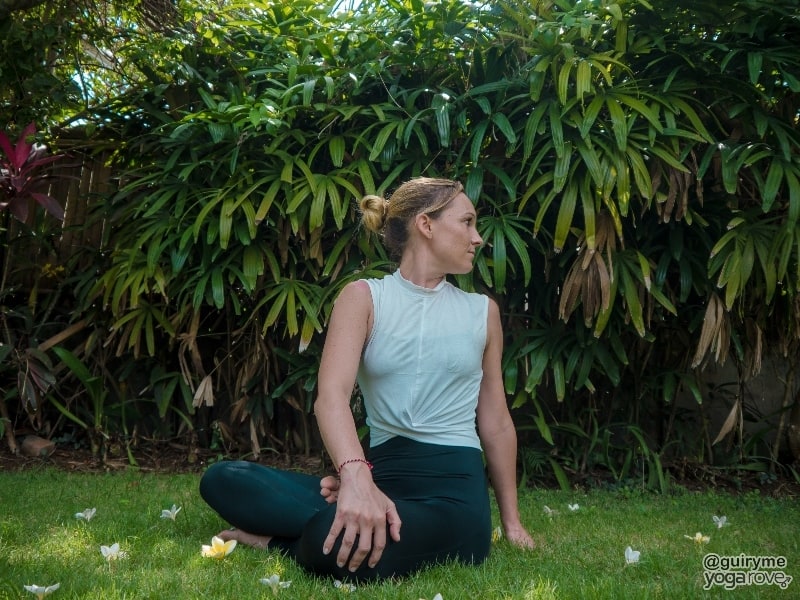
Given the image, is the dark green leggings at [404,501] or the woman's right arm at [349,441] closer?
the woman's right arm at [349,441]

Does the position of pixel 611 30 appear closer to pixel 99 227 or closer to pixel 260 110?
pixel 260 110

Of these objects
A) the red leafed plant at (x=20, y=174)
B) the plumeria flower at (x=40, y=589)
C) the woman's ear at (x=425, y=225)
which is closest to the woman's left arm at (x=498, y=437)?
the woman's ear at (x=425, y=225)

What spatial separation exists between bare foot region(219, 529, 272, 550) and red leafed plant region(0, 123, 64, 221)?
225 centimetres

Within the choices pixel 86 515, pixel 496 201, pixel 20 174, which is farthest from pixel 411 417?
pixel 20 174

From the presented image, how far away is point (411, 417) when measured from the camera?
2.34 m

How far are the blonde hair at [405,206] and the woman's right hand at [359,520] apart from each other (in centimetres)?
80

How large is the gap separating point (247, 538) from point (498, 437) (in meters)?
0.80

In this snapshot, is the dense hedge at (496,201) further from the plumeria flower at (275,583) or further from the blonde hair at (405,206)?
the plumeria flower at (275,583)

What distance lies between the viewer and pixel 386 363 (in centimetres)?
233

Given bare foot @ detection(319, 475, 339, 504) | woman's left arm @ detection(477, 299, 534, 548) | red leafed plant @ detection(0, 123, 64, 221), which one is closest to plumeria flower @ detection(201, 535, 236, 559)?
bare foot @ detection(319, 475, 339, 504)

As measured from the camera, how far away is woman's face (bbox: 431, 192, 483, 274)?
2.41m

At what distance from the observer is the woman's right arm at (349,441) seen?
1.96 m

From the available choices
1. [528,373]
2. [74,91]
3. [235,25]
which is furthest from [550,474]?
[74,91]

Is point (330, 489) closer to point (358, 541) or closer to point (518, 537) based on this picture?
point (358, 541)
